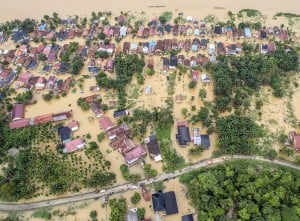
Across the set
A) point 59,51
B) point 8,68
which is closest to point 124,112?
point 59,51

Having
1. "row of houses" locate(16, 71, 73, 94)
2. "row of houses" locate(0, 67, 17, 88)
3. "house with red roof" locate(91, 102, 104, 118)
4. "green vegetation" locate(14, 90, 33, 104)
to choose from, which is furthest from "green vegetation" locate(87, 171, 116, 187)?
"row of houses" locate(0, 67, 17, 88)

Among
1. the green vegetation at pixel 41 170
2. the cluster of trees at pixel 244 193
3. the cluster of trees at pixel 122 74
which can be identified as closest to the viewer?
the cluster of trees at pixel 244 193

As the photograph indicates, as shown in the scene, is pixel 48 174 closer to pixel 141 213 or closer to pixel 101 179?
pixel 101 179

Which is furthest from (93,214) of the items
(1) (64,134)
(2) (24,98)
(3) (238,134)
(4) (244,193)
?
(2) (24,98)

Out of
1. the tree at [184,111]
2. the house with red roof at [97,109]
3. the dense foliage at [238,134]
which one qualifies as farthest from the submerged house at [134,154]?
the dense foliage at [238,134]

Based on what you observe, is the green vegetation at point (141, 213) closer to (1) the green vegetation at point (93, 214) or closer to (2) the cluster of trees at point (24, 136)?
(1) the green vegetation at point (93, 214)

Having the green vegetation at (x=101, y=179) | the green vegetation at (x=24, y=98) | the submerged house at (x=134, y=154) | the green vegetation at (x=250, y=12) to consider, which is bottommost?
the green vegetation at (x=101, y=179)

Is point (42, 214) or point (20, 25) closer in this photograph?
point (42, 214)

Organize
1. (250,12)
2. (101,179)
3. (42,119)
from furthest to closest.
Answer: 1. (250,12)
2. (42,119)
3. (101,179)
